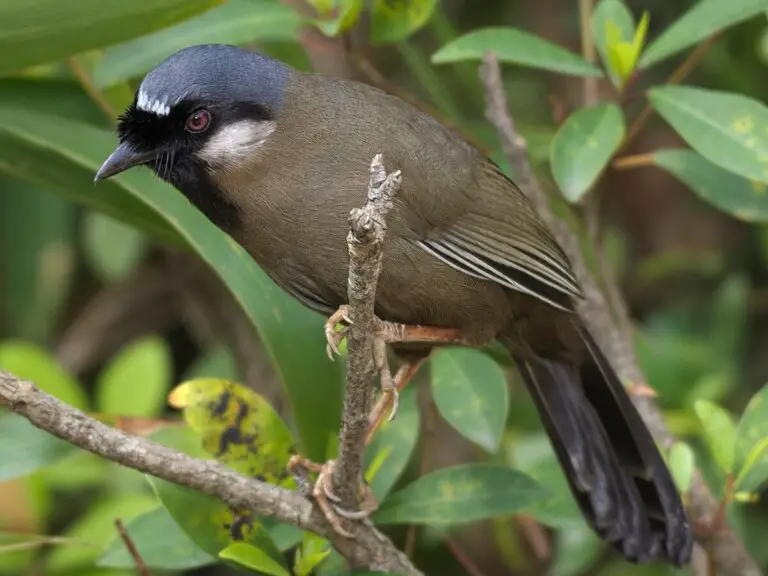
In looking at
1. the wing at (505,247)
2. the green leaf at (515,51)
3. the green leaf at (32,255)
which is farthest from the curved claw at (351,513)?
the green leaf at (32,255)

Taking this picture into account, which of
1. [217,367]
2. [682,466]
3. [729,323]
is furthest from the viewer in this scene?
[217,367]

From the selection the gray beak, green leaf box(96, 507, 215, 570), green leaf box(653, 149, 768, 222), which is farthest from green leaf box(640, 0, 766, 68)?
green leaf box(96, 507, 215, 570)

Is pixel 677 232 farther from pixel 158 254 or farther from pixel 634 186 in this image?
pixel 158 254

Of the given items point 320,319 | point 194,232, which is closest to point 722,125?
point 320,319

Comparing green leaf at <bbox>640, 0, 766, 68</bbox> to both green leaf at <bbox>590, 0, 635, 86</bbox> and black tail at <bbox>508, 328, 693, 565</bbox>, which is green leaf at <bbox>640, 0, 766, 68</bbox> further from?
black tail at <bbox>508, 328, 693, 565</bbox>

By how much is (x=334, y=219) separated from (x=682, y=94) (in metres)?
0.90

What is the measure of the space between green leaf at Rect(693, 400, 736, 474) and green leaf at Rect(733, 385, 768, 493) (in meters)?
0.03

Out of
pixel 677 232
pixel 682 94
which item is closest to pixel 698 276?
pixel 677 232

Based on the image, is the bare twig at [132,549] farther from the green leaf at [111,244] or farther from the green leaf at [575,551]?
the green leaf at [111,244]

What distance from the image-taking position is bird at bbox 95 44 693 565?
2643 millimetres

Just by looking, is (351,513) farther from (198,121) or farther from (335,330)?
(198,121)

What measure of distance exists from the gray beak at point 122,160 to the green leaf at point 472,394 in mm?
860

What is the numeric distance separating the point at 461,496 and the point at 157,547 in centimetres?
68

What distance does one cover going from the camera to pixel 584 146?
279 centimetres
